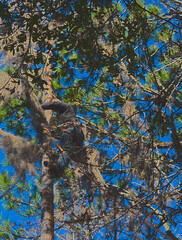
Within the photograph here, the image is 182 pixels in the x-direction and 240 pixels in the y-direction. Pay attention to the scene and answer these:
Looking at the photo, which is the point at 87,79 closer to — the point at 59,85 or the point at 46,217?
the point at 46,217

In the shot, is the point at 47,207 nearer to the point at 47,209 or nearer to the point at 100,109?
the point at 47,209

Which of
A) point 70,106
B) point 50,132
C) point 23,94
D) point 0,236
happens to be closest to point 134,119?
point 70,106

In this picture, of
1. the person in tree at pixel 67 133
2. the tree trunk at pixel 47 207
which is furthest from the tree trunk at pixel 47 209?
the person in tree at pixel 67 133

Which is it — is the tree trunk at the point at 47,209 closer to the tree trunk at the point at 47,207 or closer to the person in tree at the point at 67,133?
the tree trunk at the point at 47,207

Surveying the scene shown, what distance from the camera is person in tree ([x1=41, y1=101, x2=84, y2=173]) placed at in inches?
178

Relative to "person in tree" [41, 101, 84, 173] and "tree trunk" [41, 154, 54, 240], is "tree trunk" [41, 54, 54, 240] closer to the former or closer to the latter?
"tree trunk" [41, 154, 54, 240]

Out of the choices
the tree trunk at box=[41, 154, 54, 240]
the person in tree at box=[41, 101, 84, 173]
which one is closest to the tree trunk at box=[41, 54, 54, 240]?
the tree trunk at box=[41, 154, 54, 240]

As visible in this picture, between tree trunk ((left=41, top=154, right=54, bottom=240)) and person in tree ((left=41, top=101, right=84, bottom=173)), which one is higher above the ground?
person in tree ((left=41, top=101, right=84, bottom=173))

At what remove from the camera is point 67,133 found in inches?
187

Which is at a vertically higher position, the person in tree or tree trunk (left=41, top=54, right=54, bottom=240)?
the person in tree

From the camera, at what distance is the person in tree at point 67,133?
4.52m

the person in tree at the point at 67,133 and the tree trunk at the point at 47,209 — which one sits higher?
the person in tree at the point at 67,133

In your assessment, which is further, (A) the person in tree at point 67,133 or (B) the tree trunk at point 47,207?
(A) the person in tree at point 67,133

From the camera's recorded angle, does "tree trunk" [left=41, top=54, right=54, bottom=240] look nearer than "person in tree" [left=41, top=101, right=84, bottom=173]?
Yes
